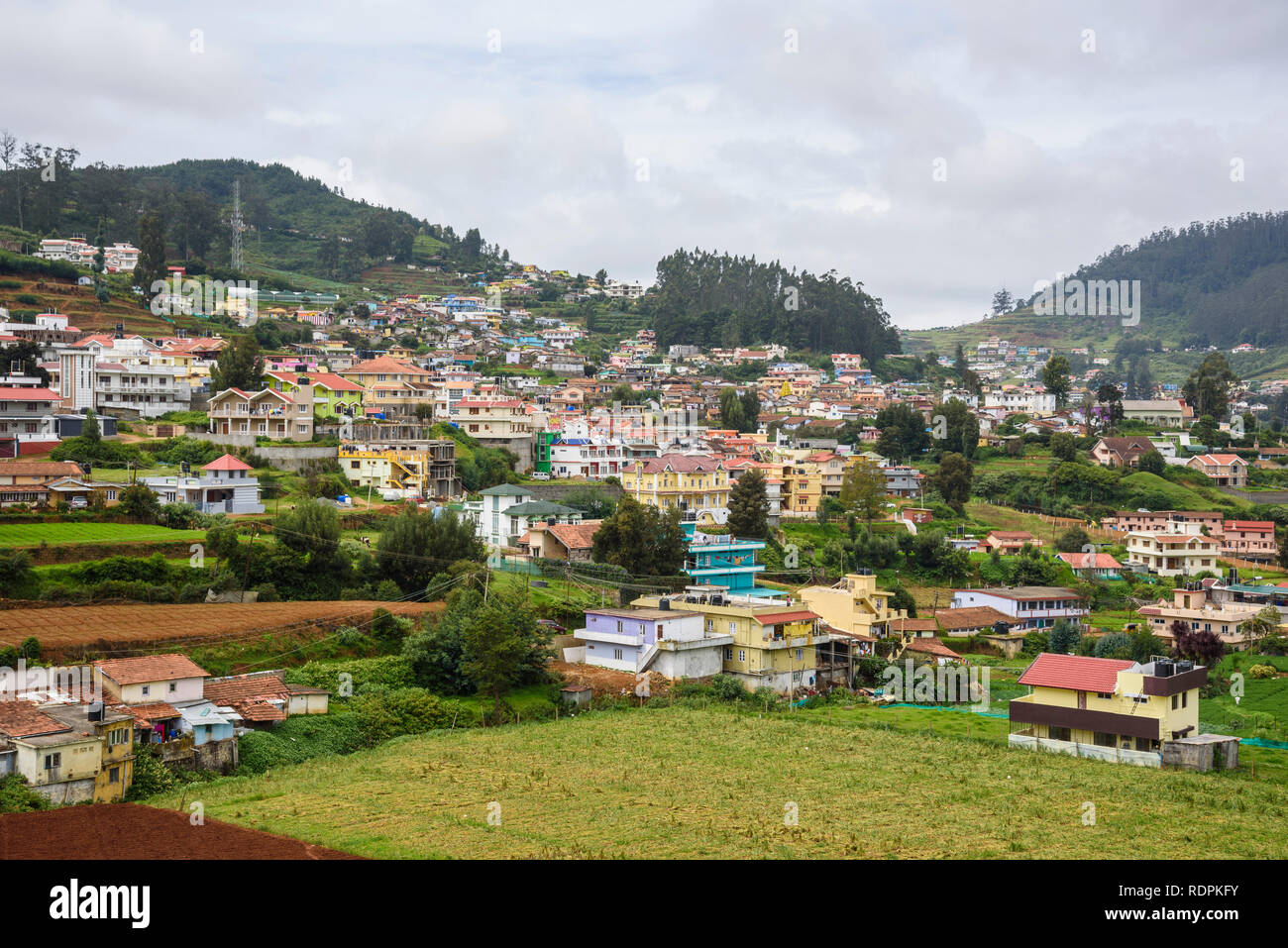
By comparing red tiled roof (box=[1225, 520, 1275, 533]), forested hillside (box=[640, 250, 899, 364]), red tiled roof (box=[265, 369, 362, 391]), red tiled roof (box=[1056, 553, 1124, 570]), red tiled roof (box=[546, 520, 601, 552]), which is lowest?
red tiled roof (box=[1056, 553, 1124, 570])

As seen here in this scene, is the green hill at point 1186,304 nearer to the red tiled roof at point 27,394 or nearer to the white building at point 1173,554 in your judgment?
A: the white building at point 1173,554

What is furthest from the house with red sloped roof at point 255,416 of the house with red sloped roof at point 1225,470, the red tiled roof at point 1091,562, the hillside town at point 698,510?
the house with red sloped roof at point 1225,470

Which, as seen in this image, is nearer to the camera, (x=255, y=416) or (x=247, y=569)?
(x=247, y=569)

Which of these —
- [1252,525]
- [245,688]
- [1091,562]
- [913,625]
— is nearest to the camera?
[245,688]

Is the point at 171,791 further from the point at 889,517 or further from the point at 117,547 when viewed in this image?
the point at 889,517

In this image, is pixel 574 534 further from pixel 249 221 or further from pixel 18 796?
pixel 249 221

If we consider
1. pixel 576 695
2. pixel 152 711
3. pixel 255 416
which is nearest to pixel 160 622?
pixel 152 711

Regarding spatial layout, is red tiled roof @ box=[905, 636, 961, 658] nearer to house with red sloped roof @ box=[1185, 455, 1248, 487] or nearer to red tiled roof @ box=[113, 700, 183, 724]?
red tiled roof @ box=[113, 700, 183, 724]

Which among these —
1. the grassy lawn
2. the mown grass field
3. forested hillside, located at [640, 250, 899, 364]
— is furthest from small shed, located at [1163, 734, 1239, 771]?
forested hillside, located at [640, 250, 899, 364]
